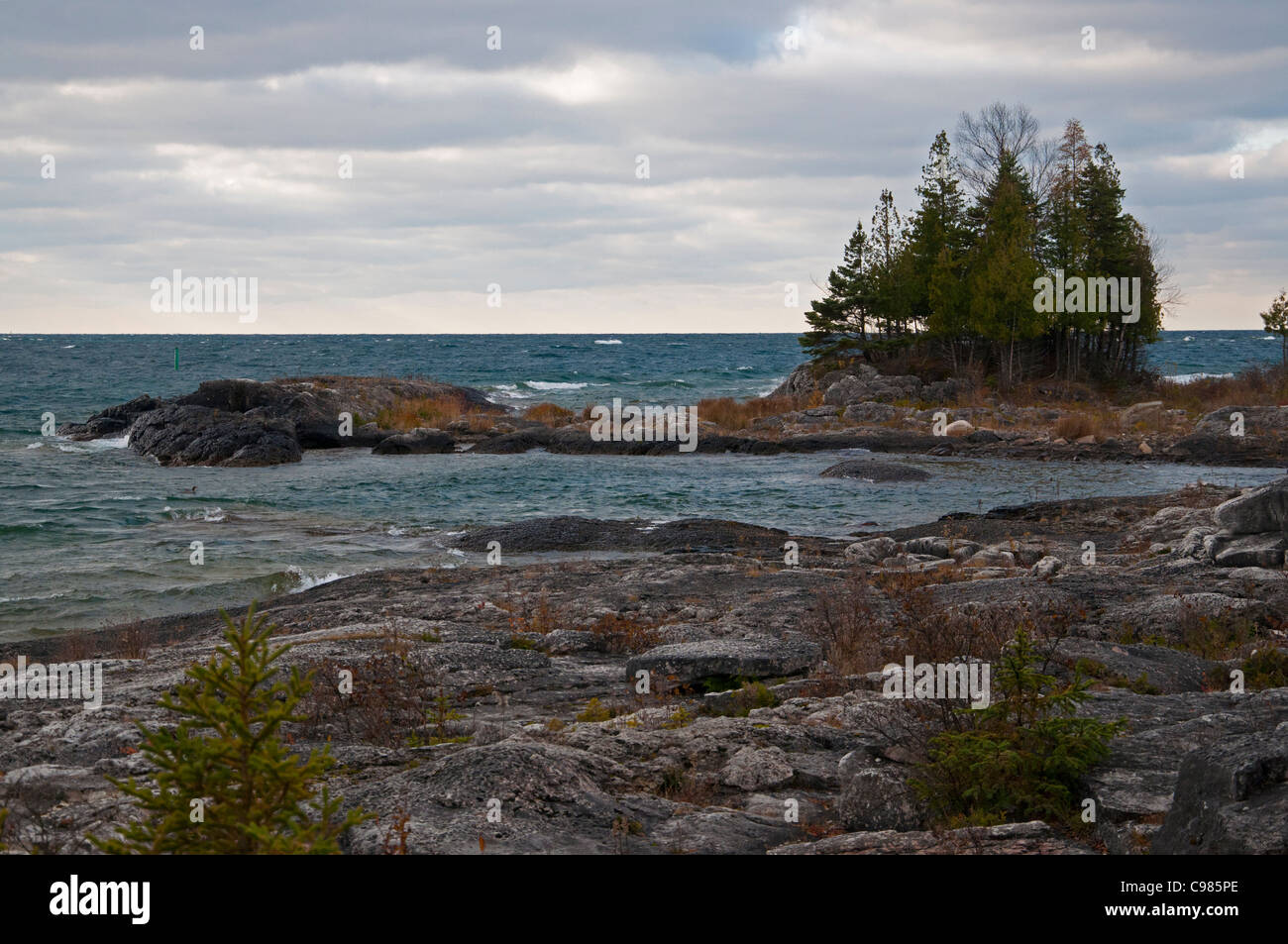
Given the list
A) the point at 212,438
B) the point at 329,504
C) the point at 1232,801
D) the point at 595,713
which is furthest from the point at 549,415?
the point at 1232,801

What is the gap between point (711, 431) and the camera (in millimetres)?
43875

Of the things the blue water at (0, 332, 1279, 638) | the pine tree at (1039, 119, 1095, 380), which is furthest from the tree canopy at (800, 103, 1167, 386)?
the blue water at (0, 332, 1279, 638)

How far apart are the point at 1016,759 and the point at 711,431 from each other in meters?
37.9

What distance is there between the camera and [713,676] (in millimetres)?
9938

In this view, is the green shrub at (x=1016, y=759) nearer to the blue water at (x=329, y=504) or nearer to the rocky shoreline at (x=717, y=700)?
the rocky shoreline at (x=717, y=700)

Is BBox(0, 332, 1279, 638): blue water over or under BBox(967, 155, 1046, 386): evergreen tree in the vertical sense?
under

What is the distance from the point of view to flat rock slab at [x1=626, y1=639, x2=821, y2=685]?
9859 millimetres

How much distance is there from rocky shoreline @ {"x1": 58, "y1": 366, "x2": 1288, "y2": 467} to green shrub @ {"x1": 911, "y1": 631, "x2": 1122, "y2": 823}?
99.8ft

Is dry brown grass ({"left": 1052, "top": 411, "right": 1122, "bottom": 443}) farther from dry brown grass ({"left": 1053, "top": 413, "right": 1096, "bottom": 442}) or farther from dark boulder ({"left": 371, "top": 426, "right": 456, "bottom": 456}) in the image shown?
dark boulder ({"left": 371, "top": 426, "right": 456, "bottom": 456})

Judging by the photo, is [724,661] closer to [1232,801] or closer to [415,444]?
[1232,801]

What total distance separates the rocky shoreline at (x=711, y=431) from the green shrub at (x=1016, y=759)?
99.8 ft

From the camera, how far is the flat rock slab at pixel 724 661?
32.3 feet

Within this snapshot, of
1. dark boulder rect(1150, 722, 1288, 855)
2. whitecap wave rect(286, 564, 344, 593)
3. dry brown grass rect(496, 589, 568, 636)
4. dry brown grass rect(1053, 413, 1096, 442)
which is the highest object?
dry brown grass rect(1053, 413, 1096, 442)
